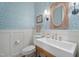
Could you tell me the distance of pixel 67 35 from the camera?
5.58ft

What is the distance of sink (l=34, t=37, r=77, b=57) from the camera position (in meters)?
1.63

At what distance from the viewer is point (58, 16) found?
1729 millimetres

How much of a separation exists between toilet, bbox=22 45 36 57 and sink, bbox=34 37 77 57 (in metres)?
0.07

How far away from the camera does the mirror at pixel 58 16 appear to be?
172 centimetres

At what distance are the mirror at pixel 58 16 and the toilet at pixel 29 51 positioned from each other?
0.39 m

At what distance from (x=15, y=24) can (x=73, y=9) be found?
668mm

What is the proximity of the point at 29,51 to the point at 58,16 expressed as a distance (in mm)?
512

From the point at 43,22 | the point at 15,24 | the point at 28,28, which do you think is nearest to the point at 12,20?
the point at 15,24

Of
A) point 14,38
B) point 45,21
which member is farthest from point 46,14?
point 14,38

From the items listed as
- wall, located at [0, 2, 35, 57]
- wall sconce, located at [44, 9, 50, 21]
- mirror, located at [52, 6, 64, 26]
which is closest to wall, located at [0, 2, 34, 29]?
wall, located at [0, 2, 35, 57]

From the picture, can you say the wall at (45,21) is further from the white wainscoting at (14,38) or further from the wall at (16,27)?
the white wainscoting at (14,38)

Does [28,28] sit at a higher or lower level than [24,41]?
higher

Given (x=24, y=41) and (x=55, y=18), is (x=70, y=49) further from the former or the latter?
(x=24, y=41)

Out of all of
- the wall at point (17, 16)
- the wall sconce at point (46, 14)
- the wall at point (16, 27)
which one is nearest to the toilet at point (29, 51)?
the wall at point (16, 27)
